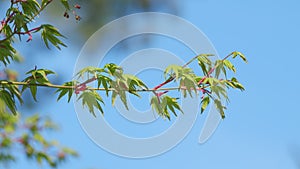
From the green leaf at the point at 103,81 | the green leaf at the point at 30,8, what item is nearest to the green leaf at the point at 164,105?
the green leaf at the point at 103,81

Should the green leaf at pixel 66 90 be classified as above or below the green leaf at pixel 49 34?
below

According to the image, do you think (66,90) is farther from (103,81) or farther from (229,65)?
(229,65)

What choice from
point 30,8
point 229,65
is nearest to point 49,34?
point 30,8

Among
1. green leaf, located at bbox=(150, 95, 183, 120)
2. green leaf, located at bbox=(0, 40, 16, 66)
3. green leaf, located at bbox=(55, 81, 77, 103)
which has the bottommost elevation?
green leaf, located at bbox=(150, 95, 183, 120)

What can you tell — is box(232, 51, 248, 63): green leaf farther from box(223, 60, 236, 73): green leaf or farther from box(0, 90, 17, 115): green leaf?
box(0, 90, 17, 115): green leaf

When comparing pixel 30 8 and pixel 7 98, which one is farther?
pixel 30 8

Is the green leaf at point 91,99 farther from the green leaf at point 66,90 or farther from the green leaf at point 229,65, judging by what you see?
the green leaf at point 229,65

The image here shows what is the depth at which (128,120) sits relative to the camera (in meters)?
4.50

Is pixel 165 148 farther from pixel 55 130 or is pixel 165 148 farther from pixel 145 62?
pixel 55 130

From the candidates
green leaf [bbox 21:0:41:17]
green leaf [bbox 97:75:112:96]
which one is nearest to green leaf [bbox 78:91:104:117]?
green leaf [bbox 97:75:112:96]

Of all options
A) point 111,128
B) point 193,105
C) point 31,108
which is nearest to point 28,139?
point 31,108

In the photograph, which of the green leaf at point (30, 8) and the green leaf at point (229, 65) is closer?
the green leaf at point (229, 65)

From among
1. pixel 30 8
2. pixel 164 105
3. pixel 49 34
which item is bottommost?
pixel 164 105

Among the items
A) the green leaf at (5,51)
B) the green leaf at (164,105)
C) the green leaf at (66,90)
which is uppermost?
the green leaf at (5,51)
